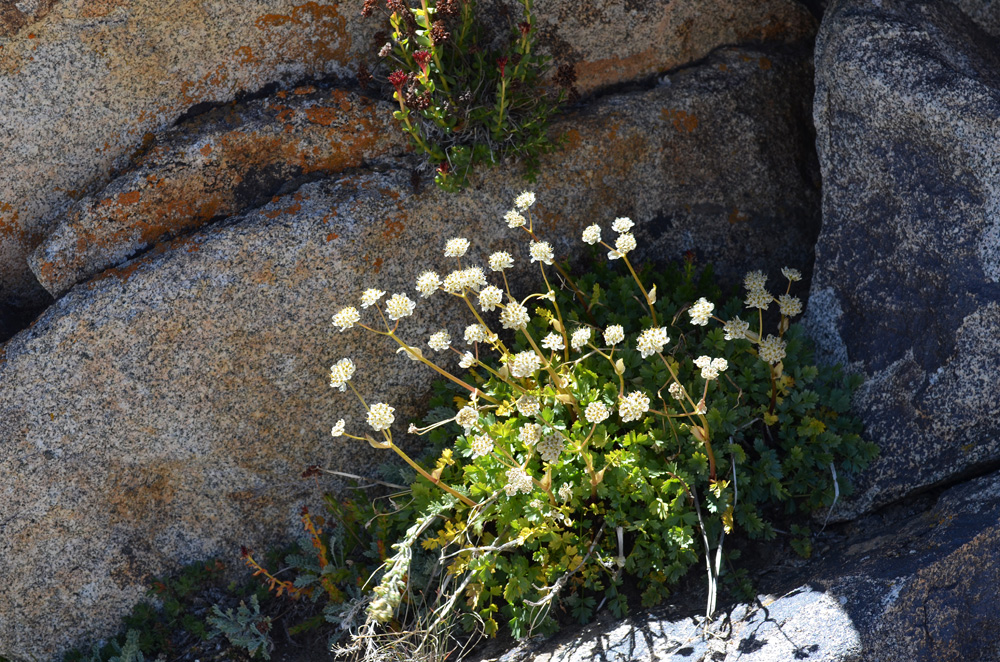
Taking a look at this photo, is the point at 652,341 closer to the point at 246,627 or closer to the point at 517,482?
the point at 517,482

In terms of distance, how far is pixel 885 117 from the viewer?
3.90 metres

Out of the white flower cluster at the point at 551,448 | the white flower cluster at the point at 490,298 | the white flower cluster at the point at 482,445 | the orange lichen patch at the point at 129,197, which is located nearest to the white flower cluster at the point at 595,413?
the white flower cluster at the point at 551,448

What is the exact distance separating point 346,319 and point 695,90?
8.38ft

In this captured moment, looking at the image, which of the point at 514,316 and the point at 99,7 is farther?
the point at 99,7

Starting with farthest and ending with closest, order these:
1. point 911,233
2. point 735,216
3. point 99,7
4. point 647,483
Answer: point 735,216 < point 99,7 < point 911,233 < point 647,483

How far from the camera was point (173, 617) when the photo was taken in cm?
417

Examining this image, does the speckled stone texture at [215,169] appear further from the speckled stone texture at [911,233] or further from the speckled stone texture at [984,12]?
the speckled stone texture at [984,12]

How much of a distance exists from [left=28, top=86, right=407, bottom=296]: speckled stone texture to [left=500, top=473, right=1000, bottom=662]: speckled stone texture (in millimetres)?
2673

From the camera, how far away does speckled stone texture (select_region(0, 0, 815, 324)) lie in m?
3.96

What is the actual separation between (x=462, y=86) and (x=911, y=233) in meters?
2.30

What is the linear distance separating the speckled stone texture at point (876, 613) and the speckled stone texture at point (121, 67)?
9.80 ft

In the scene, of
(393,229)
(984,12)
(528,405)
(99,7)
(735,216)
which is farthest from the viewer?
(735,216)

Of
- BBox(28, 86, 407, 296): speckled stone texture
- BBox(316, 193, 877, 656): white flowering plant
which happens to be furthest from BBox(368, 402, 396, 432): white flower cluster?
BBox(28, 86, 407, 296): speckled stone texture

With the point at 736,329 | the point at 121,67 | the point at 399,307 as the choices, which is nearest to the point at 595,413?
the point at 736,329
